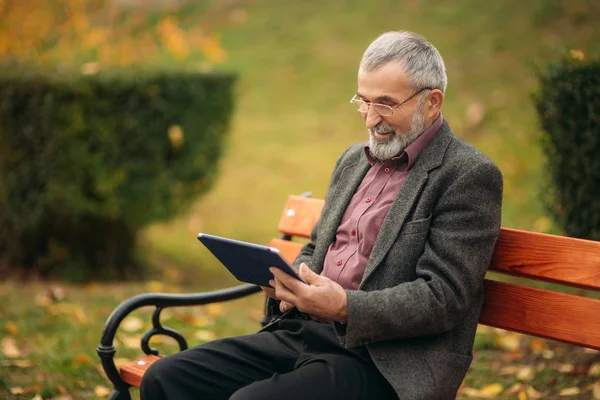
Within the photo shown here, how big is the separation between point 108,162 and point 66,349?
2158 millimetres

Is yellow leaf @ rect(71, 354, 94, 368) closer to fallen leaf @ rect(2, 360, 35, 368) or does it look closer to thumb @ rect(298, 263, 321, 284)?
fallen leaf @ rect(2, 360, 35, 368)

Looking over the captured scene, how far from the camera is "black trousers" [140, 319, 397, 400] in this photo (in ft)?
8.84

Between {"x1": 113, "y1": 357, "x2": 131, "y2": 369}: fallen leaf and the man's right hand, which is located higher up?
the man's right hand

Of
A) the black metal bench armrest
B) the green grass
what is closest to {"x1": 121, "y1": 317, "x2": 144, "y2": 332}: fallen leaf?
the green grass

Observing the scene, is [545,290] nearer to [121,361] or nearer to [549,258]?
[549,258]

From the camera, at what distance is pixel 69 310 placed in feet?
18.9

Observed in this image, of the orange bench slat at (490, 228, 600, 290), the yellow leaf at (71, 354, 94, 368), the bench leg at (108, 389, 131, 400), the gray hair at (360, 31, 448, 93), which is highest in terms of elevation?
the gray hair at (360, 31, 448, 93)

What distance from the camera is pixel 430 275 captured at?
271cm

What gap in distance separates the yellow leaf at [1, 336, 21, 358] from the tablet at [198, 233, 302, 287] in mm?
2433

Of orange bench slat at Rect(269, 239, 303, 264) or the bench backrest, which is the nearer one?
the bench backrest

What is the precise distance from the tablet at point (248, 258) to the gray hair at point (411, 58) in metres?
0.87

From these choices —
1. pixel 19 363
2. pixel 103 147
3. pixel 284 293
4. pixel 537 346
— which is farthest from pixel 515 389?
pixel 103 147

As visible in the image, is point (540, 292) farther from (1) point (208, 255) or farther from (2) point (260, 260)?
(1) point (208, 255)

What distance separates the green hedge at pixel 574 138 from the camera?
431 cm
